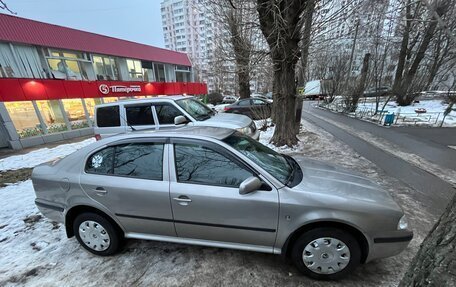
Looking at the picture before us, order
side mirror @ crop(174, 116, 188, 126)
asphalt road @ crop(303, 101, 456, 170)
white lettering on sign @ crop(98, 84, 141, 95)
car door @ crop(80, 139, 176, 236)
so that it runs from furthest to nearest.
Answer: white lettering on sign @ crop(98, 84, 141, 95) → asphalt road @ crop(303, 101, 456, 170) → side mirror @ crop(174, 116, 188, 126) → car door @ crop(80, 139, 176, 236)

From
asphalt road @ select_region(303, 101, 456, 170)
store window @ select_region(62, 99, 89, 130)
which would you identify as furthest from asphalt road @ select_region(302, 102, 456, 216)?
store window @ select_region(62, 99, 89, 130)

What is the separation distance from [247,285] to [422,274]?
150 cm

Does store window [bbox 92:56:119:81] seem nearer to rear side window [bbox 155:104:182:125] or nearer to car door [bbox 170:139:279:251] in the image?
rear side window [bbox 155:104:182:125]

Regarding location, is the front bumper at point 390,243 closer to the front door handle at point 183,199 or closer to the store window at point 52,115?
the front door handle at point 183,199

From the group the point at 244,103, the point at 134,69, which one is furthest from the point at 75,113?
the point at 244,103

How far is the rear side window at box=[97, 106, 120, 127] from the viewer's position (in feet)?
20.2

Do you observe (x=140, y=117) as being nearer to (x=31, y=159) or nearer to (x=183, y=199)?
(x=183, y=199)

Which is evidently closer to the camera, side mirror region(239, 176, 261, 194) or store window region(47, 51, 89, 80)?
side mirror region(239, 176, 261, 194)

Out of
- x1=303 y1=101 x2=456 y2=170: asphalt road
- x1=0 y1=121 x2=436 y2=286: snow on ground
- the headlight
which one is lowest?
x1=303 y1=101 x2=456 y2=170: asphalt road

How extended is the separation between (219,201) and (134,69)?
61.6 feet

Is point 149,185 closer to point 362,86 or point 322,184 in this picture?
point 322,184

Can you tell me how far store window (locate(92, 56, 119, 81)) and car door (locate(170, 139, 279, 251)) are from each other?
1623 cm

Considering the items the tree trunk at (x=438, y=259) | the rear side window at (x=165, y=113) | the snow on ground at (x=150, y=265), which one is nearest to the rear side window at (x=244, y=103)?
the rear side window at (x=165, y=113)

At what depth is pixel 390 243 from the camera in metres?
2.08
